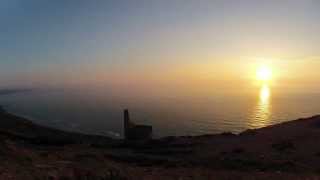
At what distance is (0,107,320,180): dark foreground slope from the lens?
1546 cm

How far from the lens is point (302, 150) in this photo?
26344mm

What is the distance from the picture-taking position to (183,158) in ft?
82.9

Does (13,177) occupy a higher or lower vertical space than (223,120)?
higher

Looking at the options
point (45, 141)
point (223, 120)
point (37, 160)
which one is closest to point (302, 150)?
point (37, 160)

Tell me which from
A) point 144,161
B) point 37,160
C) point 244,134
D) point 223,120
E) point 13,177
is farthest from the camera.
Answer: point 223,120

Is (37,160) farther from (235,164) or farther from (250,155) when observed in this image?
(250,155)

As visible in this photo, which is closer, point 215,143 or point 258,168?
point 258,168

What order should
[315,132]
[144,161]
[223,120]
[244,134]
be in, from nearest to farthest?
[144,161] → [315,132] → [244,134] → [223,120]

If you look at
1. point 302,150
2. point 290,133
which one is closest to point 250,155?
point 302,150

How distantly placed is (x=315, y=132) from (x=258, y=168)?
13.7 meters

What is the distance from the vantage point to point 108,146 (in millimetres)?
31656

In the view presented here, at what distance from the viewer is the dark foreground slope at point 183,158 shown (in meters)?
15.5

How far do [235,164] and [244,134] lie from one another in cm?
1588

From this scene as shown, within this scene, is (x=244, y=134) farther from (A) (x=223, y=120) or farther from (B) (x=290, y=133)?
(A) (x=223, y=120)
